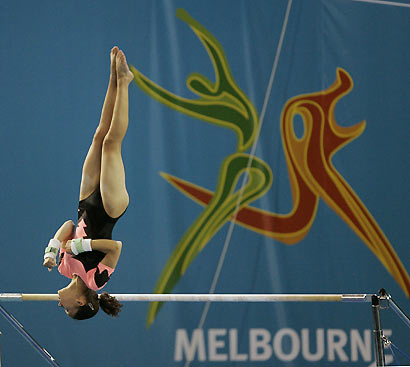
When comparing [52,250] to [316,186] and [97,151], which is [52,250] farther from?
[316,186]

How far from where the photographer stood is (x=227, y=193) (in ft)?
16.6

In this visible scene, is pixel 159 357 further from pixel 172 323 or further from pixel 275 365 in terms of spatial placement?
pixel 275 365

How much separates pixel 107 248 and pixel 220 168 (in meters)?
1.83

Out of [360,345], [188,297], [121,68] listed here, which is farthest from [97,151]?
[360,345]

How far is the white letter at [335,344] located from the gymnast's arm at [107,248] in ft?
7.32

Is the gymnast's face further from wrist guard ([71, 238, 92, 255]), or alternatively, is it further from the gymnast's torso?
wrist guard ([71, 238, 92, 255])

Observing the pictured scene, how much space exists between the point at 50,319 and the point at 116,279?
58cm

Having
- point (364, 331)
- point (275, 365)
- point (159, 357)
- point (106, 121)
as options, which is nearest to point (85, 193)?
point (106, 121)

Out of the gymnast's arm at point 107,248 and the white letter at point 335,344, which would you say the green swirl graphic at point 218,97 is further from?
the gymnast's arm at point 107,248

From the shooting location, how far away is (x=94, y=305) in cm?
349

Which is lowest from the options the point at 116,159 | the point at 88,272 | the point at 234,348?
the point at 234,348

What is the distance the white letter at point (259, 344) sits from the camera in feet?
16.4

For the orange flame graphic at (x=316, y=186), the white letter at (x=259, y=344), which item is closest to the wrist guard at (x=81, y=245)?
the orange flame graphic at (x=316, y=186)

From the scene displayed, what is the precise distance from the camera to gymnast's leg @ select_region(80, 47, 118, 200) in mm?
3572
